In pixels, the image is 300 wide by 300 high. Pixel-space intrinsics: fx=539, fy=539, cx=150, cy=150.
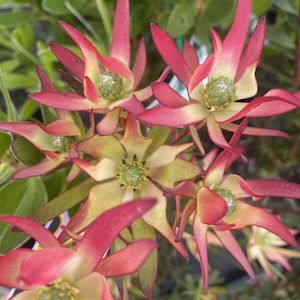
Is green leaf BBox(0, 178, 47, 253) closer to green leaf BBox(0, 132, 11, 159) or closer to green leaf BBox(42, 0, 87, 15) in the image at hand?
green leaf BBox(0, 132, 11, 159)

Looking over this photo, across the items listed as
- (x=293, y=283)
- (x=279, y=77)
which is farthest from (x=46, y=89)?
(x=293, y=283)

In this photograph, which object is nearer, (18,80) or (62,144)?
(62,144)

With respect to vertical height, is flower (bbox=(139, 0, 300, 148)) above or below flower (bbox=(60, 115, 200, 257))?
above

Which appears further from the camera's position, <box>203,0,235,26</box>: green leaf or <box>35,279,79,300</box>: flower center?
<box>203,0,235,26</box>: green leaf

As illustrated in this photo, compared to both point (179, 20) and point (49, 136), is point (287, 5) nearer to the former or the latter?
point (179, 20)

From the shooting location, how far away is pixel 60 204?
576 millimetres

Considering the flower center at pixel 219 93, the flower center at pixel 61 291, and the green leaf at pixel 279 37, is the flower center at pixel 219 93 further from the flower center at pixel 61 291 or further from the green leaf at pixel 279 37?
the green leaf at pixel 279 37

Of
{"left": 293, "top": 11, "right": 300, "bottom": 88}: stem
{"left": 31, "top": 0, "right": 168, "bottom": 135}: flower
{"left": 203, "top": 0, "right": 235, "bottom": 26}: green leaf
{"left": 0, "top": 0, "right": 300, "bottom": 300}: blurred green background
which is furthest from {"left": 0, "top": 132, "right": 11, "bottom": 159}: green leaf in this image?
{"left": 293, "top": 11, "right": 300, "bottom": 88}: stem

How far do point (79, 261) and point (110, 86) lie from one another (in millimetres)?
207

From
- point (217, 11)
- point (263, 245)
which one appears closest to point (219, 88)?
point (217, 11)

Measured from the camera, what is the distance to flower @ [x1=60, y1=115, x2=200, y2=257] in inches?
21.5

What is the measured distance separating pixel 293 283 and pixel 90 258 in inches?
32.4

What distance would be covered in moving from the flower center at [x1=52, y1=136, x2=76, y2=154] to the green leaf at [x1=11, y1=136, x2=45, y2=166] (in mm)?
48

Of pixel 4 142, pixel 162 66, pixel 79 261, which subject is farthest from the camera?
pixel 162 66
